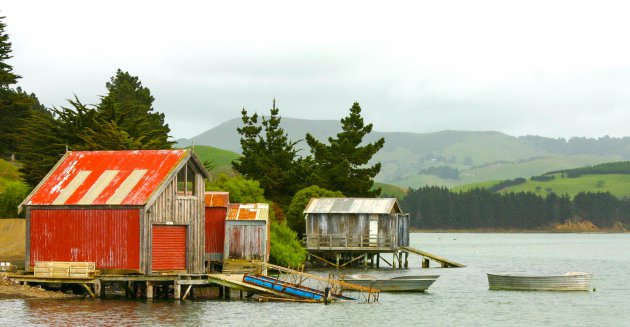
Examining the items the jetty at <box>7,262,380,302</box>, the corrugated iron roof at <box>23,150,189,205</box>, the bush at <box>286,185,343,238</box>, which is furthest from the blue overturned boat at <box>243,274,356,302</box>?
the bush at <box>286,185,343,238</box>

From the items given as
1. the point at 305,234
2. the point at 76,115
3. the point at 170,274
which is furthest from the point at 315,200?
the point at 170,274

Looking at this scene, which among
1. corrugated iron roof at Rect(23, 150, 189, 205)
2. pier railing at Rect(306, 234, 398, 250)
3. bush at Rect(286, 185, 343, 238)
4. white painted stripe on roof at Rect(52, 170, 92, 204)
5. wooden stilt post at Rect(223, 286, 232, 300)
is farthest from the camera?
bush at Rect(286, 185, 343, 238)

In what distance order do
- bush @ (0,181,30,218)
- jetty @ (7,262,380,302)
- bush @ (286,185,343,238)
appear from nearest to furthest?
jetty @ (7,262,380,302) → bush @ (0,181,30,218) → bush @ (286,185,343,238)

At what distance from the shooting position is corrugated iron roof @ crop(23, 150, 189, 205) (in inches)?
2111

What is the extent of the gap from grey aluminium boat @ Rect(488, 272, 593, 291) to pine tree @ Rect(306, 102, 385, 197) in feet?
136

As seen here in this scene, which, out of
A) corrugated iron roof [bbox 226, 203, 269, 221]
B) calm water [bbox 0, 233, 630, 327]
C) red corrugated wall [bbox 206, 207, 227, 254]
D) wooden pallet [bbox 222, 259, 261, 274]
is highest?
corrugated iron roof [bbox 226, 203, 269, 221]

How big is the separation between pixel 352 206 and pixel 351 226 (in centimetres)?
188

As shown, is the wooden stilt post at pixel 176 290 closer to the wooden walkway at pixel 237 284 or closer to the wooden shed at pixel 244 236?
the wooden walkway at pixel 237 284

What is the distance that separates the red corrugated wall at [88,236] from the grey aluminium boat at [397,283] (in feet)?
49.4

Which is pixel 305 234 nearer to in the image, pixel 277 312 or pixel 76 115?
pixel 76 115

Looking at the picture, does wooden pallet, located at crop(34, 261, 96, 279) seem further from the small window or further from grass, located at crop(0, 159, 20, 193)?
grass, located at crop(0, 159, 20, 193)

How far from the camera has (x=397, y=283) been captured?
62.9 metres

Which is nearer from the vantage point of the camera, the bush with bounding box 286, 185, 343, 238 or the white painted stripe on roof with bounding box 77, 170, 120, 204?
the white painted stripe on roof with bounding box 77, 170, 120, 204

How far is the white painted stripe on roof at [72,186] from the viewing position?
2146 inches
